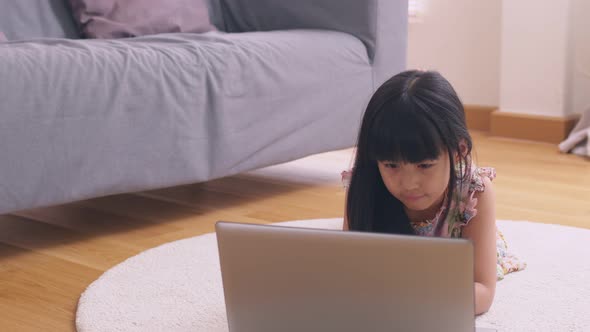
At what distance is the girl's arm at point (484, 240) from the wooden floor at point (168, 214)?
24.4 inches

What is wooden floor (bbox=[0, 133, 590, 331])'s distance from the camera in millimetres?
1492

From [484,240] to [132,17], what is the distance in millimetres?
1297

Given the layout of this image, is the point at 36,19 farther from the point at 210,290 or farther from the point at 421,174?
the point at 421,174

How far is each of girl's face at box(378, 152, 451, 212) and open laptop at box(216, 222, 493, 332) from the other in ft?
0.97

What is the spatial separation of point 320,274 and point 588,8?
220cm

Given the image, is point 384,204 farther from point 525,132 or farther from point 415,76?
point 525,132

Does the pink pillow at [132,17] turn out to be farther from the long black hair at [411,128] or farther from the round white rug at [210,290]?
the long black hair at [411,128]

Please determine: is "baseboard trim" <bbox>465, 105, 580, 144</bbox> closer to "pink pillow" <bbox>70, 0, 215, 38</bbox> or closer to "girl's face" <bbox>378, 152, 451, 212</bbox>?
"pink pillow" <bbox>70, 0, 215, 38</bbox>

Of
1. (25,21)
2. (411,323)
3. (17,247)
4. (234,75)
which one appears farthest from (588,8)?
(411,323)

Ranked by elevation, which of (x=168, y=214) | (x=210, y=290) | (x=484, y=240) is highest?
(x=484, y=240)

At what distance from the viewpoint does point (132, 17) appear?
222 cm

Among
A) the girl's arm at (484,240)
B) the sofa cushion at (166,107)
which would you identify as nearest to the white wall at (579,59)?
the sofa cushion at (166,107)

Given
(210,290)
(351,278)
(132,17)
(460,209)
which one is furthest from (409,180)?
(132,17)

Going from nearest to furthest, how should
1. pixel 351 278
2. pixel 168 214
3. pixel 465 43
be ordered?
pixel 351 278 < pixel 168 214 < pixel 465 43
